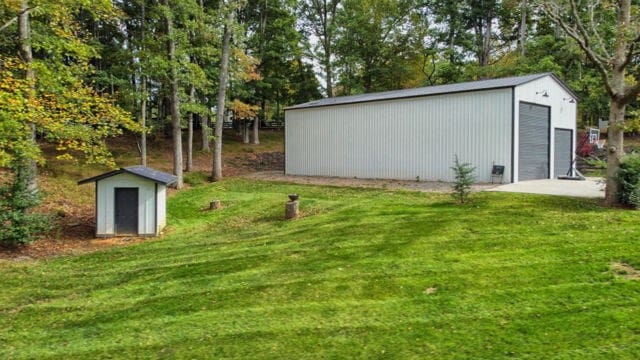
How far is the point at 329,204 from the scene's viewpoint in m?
10.9

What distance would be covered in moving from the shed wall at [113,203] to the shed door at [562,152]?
14353mm

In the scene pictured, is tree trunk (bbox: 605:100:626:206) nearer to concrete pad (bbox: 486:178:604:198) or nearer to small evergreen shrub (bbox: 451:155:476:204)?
concrete pad (bbox: 486:178:604:198)

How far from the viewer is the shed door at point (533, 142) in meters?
14.0

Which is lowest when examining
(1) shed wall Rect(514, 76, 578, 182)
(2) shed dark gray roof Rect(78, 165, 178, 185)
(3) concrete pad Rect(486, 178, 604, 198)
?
(3) concrete pad Rect(486, 178, 604, 198)

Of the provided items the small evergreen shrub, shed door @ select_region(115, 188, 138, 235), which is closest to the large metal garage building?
the small evergreen shrub

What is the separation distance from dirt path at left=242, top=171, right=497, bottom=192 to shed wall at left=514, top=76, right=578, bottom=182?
8.15 ft

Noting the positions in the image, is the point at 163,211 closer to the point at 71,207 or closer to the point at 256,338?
the point at 71,207

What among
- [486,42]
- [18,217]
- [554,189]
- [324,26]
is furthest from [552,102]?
[324,26]

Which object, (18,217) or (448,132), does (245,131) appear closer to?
(448,132)

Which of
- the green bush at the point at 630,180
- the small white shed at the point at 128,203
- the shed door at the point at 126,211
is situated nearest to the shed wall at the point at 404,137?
the green bush at the point at 630,180

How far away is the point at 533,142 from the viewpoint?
48.3 feet

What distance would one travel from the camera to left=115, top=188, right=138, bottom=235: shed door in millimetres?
9219

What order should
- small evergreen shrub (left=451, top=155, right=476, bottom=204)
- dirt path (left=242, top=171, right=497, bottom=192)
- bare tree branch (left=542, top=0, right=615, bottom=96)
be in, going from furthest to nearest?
1. dirt path (left=242, top=171, right=497, bottom=192)
2. small evergreen shrub (left=451, top=155, right=476, bottom=204)
3. bare tree branch (left=542, top=0, right=615, bottom=96)

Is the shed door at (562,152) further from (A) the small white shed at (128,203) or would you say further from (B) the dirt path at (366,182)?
(A) the small white shed at (128,203)
